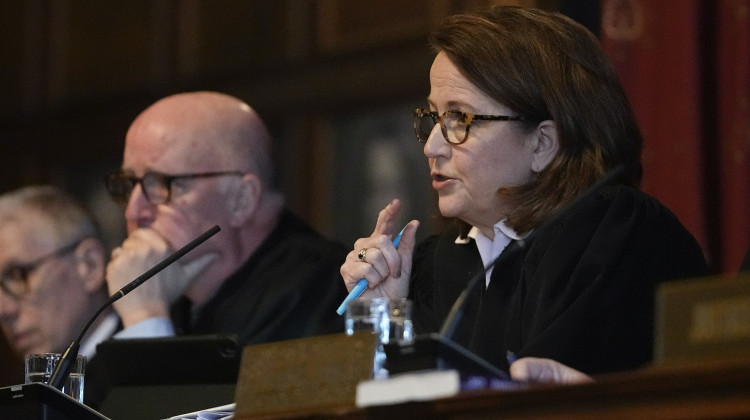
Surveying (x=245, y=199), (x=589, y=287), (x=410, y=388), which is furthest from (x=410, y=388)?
(x=245, y=199)

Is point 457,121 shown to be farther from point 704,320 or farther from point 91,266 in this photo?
point 91,266

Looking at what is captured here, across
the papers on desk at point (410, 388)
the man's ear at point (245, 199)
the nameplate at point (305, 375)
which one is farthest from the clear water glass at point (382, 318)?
the man's ear at point (245, 199)

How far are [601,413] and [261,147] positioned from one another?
3.25 meters

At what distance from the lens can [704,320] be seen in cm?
126

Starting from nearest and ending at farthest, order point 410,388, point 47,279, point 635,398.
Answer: point 635,398 → point 410,388 → point 47,279

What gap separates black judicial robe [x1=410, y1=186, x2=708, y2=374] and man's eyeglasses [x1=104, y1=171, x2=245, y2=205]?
6.03 ft

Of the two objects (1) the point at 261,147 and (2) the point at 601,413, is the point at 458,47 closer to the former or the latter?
(2) the point at 601,413

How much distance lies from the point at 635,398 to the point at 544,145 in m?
1.45

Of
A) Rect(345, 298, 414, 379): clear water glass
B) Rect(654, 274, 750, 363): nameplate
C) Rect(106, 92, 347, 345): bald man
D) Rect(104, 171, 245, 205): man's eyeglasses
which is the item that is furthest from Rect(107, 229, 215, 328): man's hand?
Rect(654, 274, 750, 363): nameplate

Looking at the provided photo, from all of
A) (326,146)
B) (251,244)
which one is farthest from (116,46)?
(251,244)

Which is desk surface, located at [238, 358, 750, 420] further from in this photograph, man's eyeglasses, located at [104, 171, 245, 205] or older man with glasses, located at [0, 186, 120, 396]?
older man with glasses, located at [0, 186, 120, 396]

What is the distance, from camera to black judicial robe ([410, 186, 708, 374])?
2.25 m

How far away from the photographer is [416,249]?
304cm

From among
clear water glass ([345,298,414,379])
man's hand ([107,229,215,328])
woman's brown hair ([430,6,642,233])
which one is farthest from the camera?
man's hand ([107,229,215,328])
